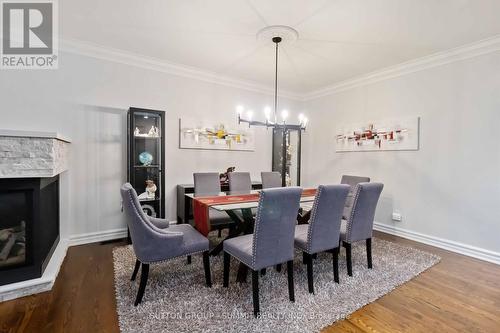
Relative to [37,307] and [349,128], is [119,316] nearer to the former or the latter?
[37,307]

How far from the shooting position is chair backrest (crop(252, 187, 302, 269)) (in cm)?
189

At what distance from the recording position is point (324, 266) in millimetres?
2770

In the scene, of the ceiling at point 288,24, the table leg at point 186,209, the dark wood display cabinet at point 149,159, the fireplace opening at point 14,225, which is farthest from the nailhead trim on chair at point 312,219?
the fireplace opening at point 14,225

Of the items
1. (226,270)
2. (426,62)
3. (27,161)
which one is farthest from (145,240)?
(426,62)

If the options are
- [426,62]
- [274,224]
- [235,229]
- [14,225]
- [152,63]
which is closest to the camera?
[274,224]

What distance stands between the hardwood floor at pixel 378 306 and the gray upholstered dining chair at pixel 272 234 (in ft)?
1.88

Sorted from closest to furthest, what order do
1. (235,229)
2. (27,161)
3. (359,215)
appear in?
(27,161)
(359,215)
(235,229)

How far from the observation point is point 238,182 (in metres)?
3.78

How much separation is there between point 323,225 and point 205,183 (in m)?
1.83

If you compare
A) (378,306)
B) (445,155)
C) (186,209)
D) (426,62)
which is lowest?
(378,306)

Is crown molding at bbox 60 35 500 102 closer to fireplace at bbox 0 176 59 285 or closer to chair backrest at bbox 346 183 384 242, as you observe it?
fireplace at bbox 0 176 59 285

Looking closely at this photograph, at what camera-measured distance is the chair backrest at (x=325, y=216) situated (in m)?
2.20

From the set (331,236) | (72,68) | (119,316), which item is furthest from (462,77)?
(72,68)

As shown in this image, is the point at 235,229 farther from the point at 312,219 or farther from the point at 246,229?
the point at 312,219
